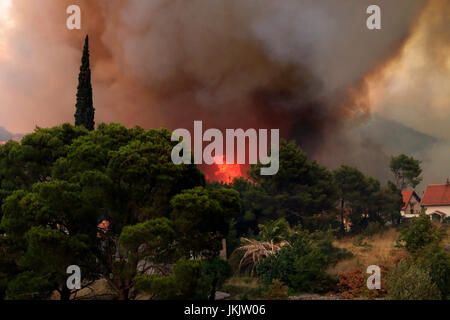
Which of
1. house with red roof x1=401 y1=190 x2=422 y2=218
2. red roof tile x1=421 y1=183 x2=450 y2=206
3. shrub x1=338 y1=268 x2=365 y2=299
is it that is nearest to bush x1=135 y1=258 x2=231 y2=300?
shrub x1=338 y1=268 x2=365 y2=299

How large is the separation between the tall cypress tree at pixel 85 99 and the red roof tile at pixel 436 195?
4016 centimetres

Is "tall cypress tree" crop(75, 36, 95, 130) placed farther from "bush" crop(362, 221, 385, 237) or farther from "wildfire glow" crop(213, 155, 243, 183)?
"bush" crop(362, 221, 385, 237)

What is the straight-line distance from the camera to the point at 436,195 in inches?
Result: 2240

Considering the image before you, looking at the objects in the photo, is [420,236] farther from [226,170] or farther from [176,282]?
[226,170]

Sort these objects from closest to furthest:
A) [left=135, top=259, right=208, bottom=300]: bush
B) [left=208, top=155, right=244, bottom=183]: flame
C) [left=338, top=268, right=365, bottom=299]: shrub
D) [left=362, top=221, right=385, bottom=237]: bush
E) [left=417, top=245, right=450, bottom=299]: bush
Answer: [left=135, top=259, right=208, bottom=300]: bush
[left=417, top=245, right=450, bottom=299]: bush
[left=338, top=268, right=365, bottom=299]: shrub
[left=362, top=221, right=385, bottom=237]: bush
[left=208, top=155, right=244, bottom=183]: flame

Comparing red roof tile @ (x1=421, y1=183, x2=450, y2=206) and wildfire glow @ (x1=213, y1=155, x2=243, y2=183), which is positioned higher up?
wildfire glow @ (x1=213, y1=155, x2=243, y2=183)

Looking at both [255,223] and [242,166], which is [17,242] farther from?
[242,166]

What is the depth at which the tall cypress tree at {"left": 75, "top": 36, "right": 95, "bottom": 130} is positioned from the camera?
32188 mm

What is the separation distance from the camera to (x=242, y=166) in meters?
50.0

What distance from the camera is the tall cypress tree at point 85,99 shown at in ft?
106

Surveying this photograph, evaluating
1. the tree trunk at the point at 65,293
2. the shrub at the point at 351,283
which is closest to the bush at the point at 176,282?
the tree trunk at the point at 65,293

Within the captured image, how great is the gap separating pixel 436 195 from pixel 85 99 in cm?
4143

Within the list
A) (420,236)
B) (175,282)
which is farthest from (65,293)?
(420,236)
